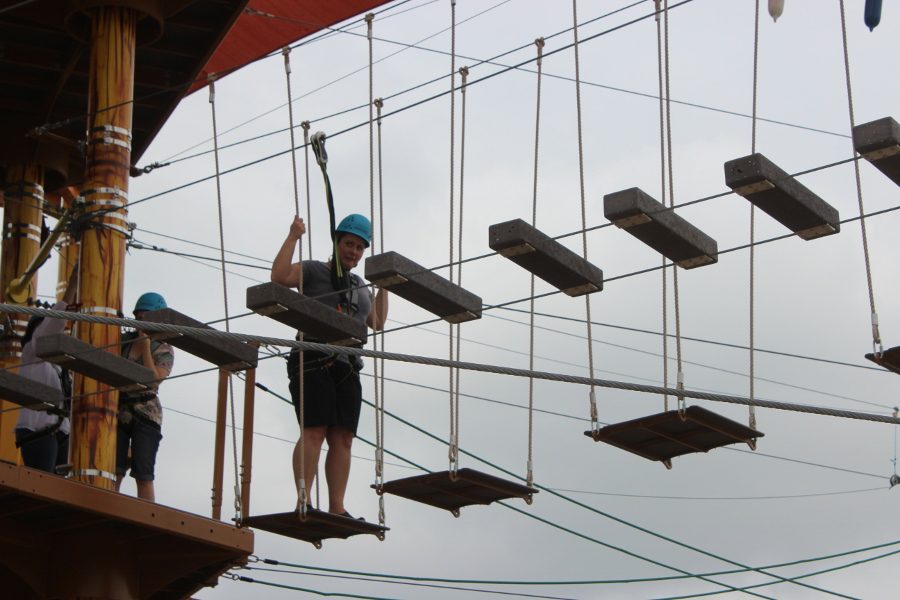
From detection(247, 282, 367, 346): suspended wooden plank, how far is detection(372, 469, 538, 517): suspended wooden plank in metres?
0.81

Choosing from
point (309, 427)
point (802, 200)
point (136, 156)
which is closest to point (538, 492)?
point (309, 427)

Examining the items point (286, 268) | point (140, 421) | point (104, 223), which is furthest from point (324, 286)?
point (104, 223)

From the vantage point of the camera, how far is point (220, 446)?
31.9ft

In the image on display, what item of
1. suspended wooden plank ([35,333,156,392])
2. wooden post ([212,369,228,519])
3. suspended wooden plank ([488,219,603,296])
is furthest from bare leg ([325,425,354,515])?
suspended wooden plank ([488,219,603,296])

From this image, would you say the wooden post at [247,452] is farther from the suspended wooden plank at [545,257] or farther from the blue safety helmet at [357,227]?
the suspended wooden plank at [545,257]

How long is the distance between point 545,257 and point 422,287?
59 centimetres

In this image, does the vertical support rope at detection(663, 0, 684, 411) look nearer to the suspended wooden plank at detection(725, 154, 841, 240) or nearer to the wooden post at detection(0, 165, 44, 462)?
the suspended wooden plank at detection(725, 154, 841, 240)

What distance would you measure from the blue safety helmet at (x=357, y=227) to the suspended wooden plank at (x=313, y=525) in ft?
4.72

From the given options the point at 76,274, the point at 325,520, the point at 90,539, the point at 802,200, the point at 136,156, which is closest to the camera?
the point at 802,200

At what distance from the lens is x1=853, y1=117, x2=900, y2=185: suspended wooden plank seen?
Result: 778cm

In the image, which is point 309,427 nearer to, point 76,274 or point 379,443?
point 379,443

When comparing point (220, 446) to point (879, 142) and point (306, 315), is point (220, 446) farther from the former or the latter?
point (879, 142)

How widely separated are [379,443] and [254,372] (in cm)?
106

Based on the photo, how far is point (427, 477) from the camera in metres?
8.91
